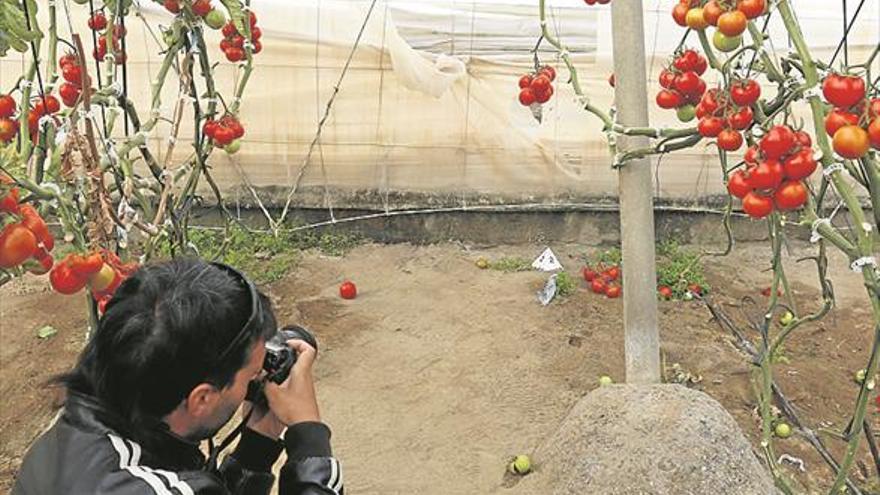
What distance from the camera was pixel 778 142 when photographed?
163cm

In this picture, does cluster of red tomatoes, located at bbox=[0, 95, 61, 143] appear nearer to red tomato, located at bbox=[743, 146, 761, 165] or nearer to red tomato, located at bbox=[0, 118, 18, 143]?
red tomato, located at bbox=[0, 118, 18, 143]

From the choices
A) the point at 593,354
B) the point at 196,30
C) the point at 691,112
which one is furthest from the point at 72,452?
the point at 593,354

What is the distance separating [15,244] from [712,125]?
1362mm

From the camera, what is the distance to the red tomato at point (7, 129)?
5.99ft

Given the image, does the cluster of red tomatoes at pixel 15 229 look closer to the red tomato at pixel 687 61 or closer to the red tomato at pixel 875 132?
the red tomato at pixel 875 132

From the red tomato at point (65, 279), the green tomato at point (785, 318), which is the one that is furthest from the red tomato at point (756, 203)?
the green tomato at point (785, 318)

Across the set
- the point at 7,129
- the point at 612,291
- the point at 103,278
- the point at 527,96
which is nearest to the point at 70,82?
the point at 7,129

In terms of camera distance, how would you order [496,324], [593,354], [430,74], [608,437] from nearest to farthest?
1. [608,437]
2. [593,354]
3. [496,324]
4. [430,74]

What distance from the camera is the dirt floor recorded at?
3.01m

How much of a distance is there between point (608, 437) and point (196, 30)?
1582 mm

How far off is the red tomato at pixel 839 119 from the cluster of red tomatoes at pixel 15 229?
133cm

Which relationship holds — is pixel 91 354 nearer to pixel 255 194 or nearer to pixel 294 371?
pixel 294 371

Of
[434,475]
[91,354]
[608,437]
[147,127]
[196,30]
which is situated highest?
[196,30]

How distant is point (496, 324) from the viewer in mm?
3910
